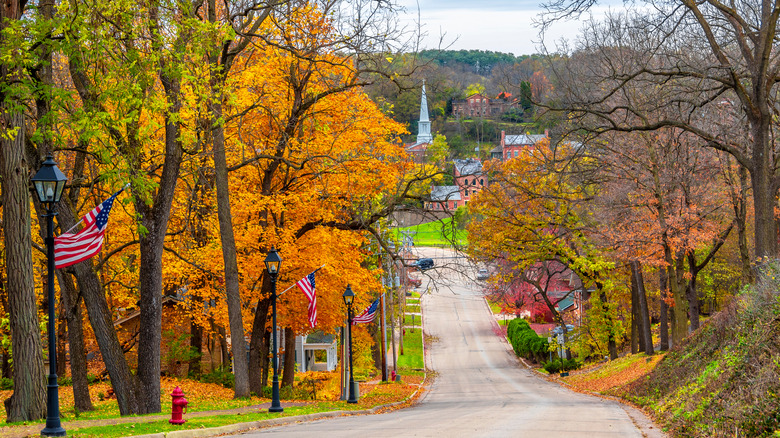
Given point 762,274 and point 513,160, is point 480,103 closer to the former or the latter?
point 513,160

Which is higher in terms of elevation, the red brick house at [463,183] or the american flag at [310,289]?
the red brick house at [463,183]

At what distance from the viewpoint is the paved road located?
39.7ft

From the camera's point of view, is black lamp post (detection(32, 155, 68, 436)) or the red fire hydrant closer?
black lamp post (detection(32, 155, 68, 436))

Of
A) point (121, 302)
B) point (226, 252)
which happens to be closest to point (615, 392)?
point (226, 252)

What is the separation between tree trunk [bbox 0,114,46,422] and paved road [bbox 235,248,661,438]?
177 inches

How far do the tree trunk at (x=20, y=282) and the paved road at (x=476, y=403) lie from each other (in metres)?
4.49

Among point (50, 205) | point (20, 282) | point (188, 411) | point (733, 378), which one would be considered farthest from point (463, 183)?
point (50, 205)

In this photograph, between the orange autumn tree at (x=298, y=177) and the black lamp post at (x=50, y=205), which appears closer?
the black lamp post at (x=50, y=205)

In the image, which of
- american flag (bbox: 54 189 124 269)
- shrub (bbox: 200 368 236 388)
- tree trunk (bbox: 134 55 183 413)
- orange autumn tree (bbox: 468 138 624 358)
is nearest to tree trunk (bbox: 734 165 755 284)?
orange autumn tree (bbox: 468 138 624 358)

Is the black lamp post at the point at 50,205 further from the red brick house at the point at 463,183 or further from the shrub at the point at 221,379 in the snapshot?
the shrub at the point at 221,379

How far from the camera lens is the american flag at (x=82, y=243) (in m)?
12.3

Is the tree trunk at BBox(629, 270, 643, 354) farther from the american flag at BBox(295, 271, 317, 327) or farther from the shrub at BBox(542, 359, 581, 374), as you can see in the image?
the american flag at BBox(295, 271, 317, 327)

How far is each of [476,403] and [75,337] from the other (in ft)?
38.7

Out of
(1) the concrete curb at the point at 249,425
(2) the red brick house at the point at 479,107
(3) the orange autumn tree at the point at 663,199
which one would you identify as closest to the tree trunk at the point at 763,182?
(3) the orange autumn tree at the point at 663,199
